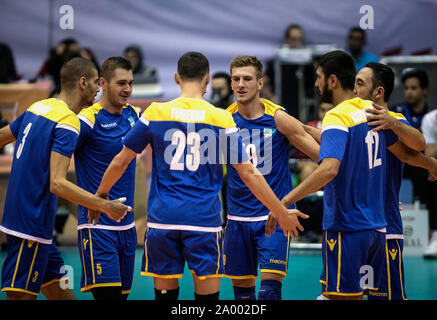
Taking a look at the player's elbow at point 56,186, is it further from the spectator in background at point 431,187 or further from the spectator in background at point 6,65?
the spectator in background at point 6,65

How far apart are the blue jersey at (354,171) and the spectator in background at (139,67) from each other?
687 cm

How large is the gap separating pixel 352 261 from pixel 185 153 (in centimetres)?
140

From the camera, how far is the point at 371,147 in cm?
461

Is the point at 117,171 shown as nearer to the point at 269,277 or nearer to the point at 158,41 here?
the point at 269,277

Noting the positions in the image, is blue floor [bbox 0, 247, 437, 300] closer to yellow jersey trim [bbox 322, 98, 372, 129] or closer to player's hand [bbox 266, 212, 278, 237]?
player's hand [bbox 266, 212, 278, 237]

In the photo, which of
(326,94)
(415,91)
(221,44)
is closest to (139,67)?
(221,44)

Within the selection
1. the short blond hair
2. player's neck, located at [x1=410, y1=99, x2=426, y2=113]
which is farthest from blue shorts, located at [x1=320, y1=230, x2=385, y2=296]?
player's neck, located at [x1=410, y1=99, x2=426, y2=113]

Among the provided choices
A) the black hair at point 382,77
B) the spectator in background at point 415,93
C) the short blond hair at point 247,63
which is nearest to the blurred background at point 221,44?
the spectator in background at point 415,93

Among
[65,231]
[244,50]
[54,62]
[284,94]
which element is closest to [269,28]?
[244,50]

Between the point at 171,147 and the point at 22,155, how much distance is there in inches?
50.6

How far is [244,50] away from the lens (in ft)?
37.9

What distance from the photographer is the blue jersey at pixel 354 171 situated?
14.9ft

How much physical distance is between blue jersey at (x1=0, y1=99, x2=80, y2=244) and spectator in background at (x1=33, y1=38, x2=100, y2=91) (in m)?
5.63

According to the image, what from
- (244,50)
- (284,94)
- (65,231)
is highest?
(244,50)
